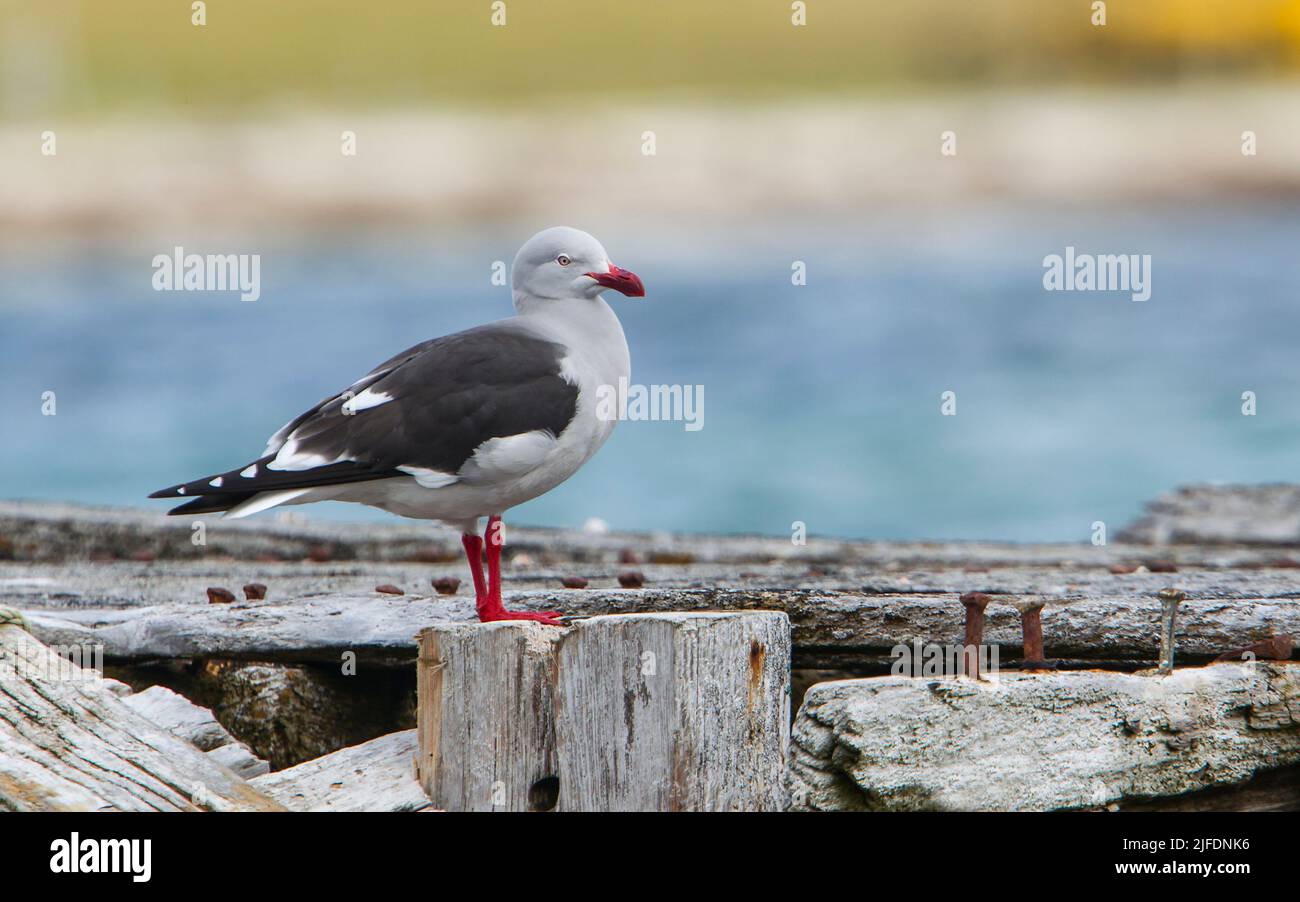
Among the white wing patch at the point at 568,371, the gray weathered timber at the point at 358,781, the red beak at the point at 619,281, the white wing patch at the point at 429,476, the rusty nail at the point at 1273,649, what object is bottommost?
the gray weathered timber at the point at 358,781

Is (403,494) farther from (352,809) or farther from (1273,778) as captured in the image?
(1273,778)

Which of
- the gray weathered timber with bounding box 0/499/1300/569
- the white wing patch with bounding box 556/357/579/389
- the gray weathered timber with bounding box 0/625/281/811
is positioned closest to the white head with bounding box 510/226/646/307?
the white wing patch with bounding box 556/357/579/389

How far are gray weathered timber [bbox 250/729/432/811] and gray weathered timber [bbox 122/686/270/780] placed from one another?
13 centimetres

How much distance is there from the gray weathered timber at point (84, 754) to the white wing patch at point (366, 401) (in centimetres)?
121

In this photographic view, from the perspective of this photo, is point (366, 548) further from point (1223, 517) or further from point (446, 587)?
point (1223, 517)

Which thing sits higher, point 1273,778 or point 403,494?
point 403,494

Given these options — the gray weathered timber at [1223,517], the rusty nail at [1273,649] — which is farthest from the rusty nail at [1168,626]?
the gray weathered timber at [1223,517]

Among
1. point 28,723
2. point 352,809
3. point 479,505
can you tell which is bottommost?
point 352,809

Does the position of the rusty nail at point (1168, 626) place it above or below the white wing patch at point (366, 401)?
below

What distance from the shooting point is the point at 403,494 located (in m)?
5.32

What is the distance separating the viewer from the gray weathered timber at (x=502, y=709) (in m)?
4.49

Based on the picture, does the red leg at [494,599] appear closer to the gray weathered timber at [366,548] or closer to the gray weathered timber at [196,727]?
the gray weathered timber at [196,727]
